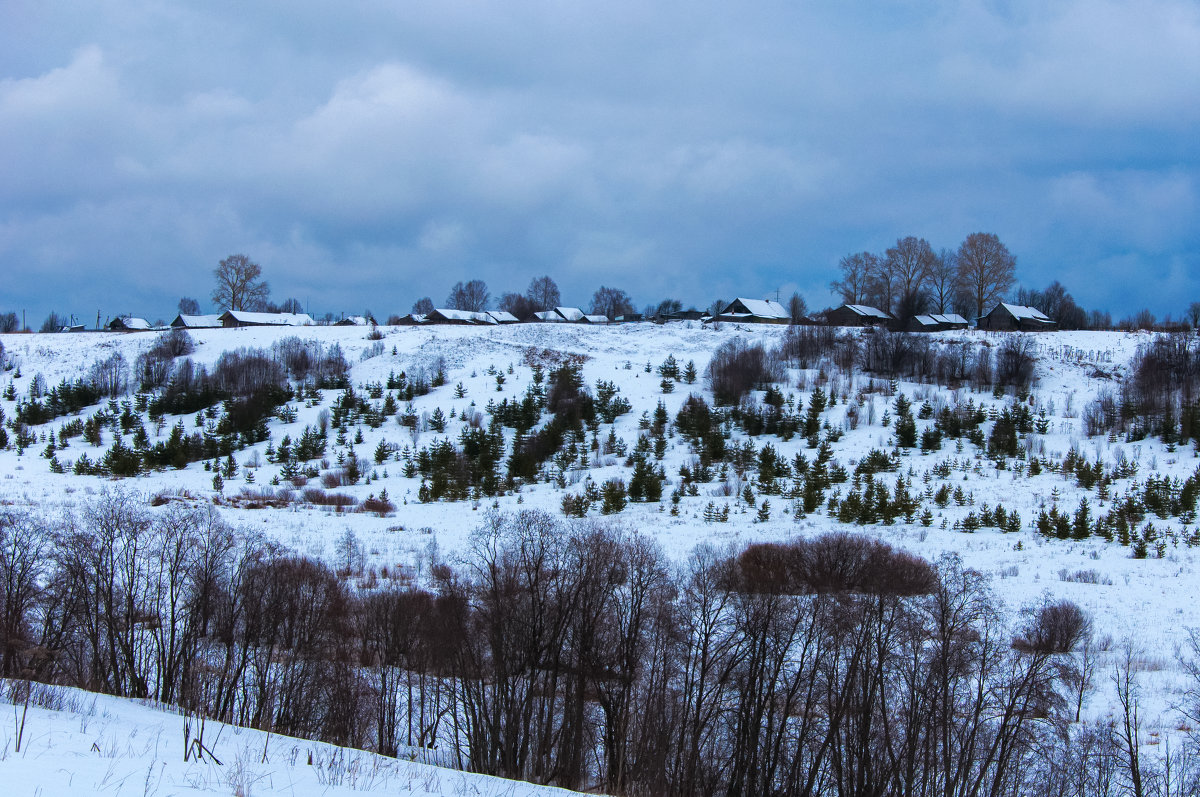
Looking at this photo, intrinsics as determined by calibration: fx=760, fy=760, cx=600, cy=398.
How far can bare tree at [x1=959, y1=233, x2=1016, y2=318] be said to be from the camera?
80562 millimetres

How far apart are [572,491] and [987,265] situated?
6780 centimetres

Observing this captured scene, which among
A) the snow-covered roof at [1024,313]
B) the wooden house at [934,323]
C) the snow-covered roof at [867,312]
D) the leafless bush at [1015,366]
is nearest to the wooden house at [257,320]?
the snow-covered roof at [867,312]

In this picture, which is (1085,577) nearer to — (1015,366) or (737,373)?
(737,373)

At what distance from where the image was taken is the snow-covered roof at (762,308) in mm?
76938

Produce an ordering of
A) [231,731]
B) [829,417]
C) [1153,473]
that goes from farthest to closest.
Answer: [829,417]
[1153,473]
[231,731]

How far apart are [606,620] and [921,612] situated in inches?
291

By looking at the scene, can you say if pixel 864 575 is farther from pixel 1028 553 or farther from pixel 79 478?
pixel 79 478

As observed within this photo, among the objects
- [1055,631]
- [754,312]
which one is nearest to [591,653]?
[1055,631]

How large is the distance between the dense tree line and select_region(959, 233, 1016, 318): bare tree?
7011 cm

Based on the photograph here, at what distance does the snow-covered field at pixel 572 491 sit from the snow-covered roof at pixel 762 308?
15599mm

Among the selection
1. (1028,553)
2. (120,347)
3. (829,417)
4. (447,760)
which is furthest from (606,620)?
(120,347)

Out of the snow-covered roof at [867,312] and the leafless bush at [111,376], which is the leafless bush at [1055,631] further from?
the snow-covered roof at [867,312]

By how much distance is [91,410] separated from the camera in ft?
150

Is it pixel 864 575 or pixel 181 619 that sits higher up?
pixel 864 575
